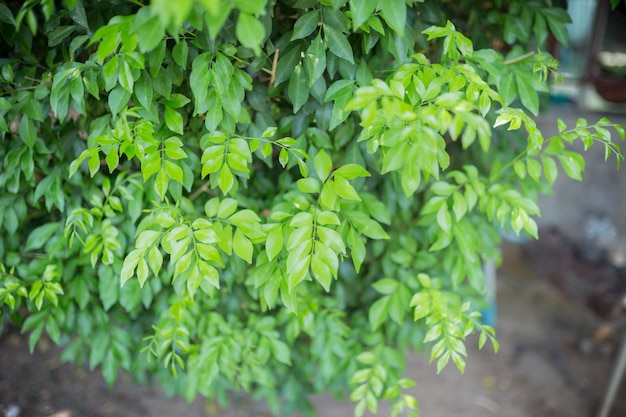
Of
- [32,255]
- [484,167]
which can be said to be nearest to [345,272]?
[484,167]

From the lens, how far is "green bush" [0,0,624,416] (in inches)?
46.9

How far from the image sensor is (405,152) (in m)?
1.07

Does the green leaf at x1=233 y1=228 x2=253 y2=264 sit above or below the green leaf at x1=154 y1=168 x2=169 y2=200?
below

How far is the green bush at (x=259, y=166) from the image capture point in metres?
1.19

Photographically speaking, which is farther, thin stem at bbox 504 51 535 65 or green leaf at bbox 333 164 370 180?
thin stem at bbox 504 51 535 65

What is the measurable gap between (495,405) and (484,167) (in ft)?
4.57

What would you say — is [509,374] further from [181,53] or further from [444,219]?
[181,53]

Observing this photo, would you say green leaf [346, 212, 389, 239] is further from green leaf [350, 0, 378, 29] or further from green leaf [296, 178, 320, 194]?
green leaf [350, 0, 378, 29]

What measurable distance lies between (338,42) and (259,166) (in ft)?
2.06

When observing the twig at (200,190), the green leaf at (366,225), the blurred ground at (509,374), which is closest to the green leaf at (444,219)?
the green leaf at (366,225)

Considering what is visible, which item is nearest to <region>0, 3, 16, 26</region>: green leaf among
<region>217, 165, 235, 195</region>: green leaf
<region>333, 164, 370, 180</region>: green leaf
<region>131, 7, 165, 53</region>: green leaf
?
<region>131, 7, 165, 53</region>: green leaf

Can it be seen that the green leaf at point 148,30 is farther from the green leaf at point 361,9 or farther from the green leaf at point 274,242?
the green leaf at point 274,242

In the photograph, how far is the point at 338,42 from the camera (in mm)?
1268

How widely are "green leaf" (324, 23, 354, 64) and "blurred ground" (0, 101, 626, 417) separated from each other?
198 centimetres
